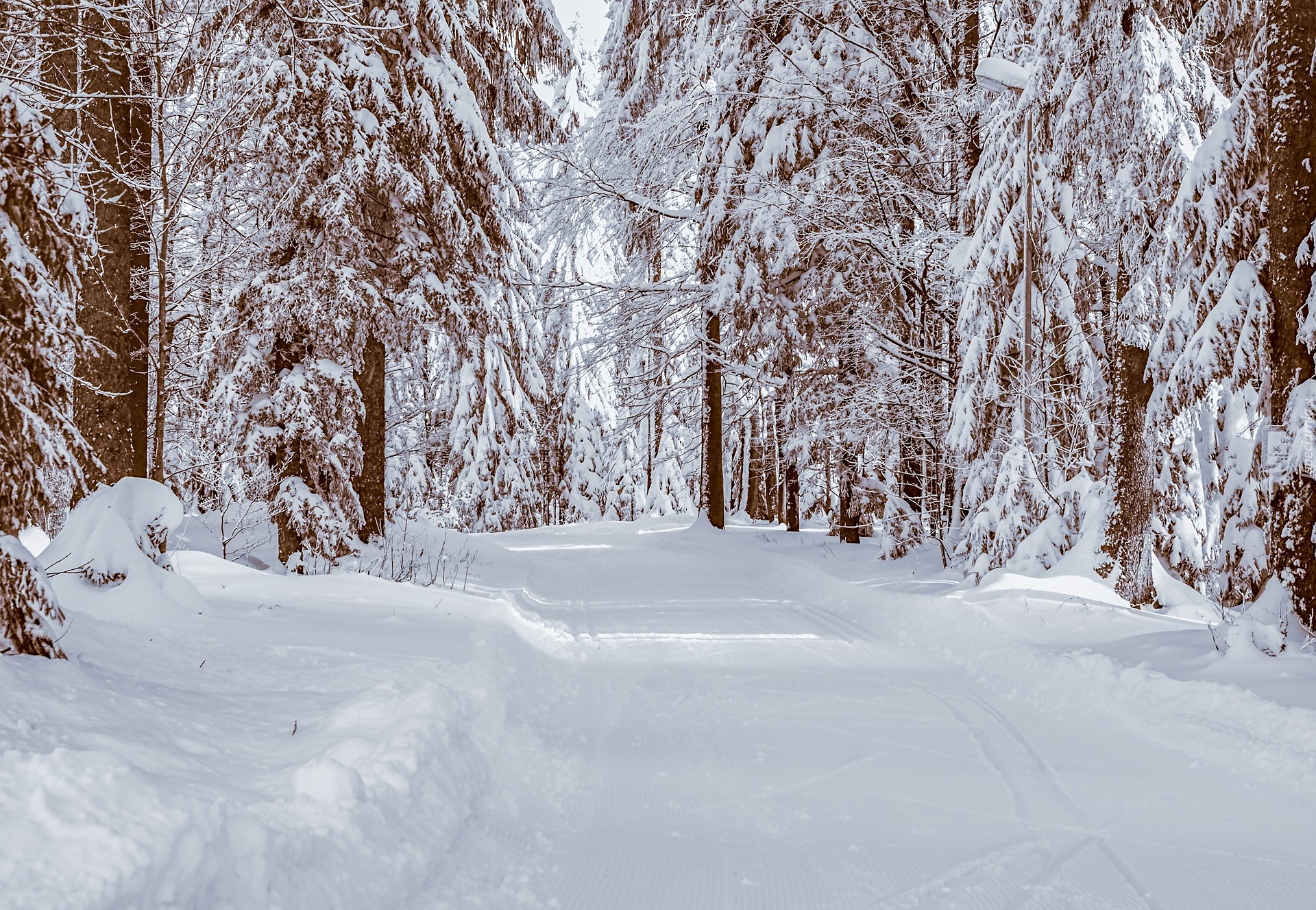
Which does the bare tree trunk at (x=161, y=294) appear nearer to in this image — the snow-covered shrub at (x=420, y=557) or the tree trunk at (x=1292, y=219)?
the snow-covered shrub at (x=420, y=557)

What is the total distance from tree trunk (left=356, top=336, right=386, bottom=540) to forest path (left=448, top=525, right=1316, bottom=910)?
6362 mm

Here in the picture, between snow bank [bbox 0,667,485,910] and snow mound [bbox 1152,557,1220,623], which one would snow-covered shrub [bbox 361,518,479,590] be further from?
snow mound [bbox 1152,557,1220,623]

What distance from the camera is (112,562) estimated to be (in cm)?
653

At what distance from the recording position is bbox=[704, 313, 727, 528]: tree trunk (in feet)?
68.9

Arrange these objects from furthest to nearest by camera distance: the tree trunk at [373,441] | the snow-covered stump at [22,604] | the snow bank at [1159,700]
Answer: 1. the tree trunk at [373,441]
2. the snow bank at [1159,700]
3. the snow-covered stump at [22,604]

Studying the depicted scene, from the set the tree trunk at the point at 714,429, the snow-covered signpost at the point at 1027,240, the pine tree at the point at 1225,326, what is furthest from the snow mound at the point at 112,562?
the tree trunk at the point at 714,429

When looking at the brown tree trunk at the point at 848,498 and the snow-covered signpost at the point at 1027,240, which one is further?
the brown tree trunk at the point at 848,498

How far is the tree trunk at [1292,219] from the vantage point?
6715 mm

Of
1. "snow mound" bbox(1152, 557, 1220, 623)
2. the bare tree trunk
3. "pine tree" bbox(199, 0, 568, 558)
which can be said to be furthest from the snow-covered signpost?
the bare tree trunk

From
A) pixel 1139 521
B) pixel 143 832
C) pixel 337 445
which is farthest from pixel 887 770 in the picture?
pixel 337 445

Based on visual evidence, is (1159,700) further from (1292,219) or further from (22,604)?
(22,604)

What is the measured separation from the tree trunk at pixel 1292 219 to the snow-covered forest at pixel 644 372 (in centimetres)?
3

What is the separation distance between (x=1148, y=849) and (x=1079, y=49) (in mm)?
10554

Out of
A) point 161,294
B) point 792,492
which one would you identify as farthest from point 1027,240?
point 792,492
